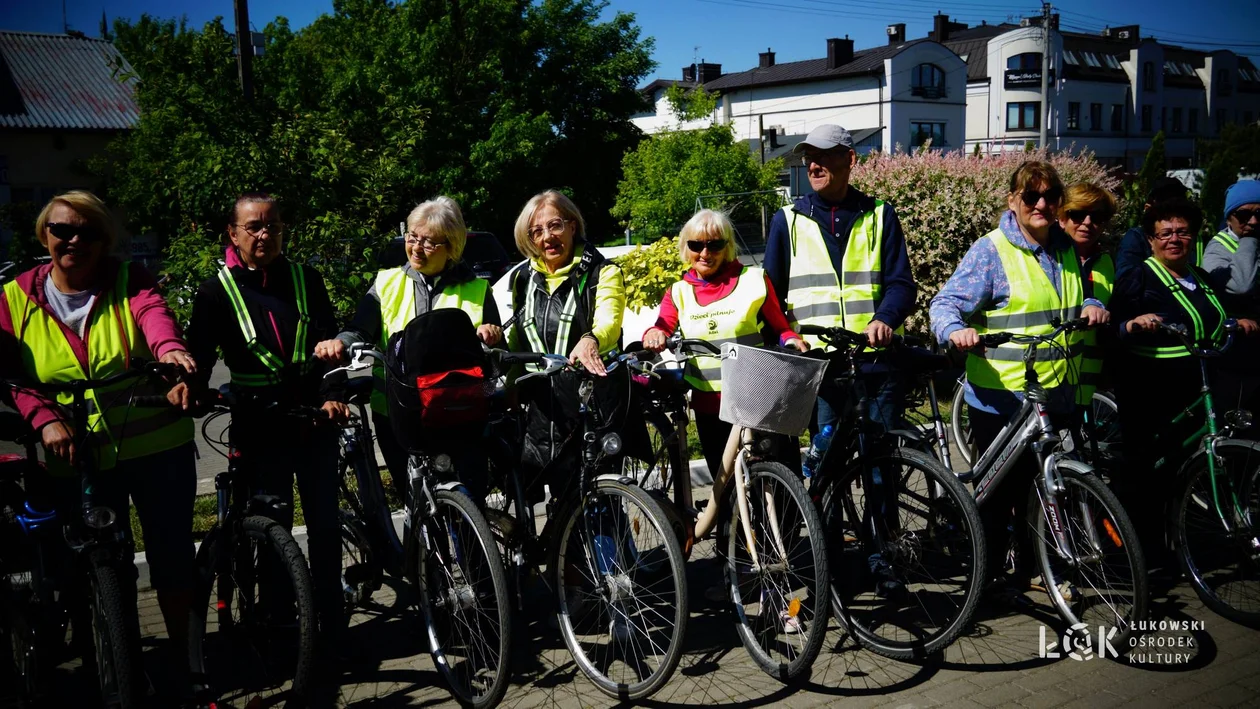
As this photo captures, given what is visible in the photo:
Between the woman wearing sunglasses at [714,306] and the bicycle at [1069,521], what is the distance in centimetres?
100

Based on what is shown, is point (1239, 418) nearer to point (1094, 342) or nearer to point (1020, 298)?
point (1094, 342)

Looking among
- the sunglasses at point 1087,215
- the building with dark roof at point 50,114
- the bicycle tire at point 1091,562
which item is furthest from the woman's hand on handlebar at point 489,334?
the building with dark roof at point 50,114

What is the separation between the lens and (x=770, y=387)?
13.3ft

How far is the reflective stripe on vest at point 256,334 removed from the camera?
4.20 m

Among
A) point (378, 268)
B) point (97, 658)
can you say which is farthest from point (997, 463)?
point (378, 268)

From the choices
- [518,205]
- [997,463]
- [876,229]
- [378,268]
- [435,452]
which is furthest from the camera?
[518,205]

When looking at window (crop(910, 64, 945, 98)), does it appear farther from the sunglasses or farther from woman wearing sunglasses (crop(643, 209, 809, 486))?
woman wearing sunglasses (crop(643, 209, 809, 486))

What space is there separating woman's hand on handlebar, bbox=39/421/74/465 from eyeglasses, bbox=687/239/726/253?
266 cm

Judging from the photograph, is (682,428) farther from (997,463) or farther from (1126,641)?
(1126,641)

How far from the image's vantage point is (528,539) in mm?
4281

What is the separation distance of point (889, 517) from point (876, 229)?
1384mm

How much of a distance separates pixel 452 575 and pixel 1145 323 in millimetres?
3338

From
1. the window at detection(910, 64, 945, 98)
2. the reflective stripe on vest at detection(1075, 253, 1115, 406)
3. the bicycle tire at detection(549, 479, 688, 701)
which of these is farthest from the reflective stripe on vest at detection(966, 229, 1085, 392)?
the window at detection(910, 64, 945, 98)

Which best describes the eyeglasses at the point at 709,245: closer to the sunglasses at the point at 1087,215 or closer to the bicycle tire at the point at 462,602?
the bicycle tire at the point at 462,602
